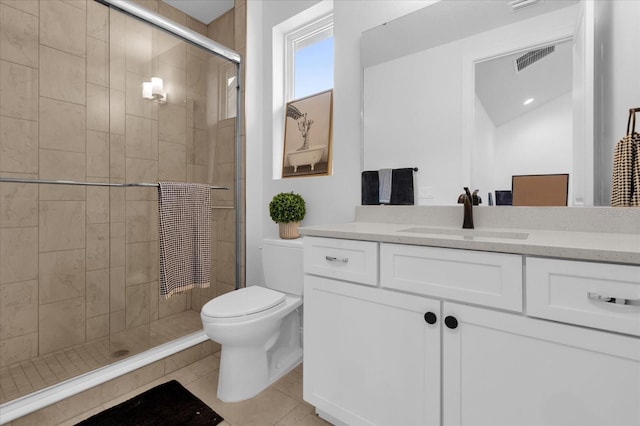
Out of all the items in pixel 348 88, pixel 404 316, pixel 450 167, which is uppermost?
pixel 348 88

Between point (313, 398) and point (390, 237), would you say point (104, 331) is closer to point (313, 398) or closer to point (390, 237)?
point (313, 398)

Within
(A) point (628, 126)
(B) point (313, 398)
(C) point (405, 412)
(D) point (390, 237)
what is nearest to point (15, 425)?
(B) point (313, 398)

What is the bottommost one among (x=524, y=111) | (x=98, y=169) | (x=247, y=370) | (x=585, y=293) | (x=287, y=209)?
(x=247, y=370)

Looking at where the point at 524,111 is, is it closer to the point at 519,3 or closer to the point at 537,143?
the point at 537,143

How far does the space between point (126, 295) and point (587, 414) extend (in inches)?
92.2

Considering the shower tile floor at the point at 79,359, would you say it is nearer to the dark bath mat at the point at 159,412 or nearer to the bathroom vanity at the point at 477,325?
the dark bath mat at the point at 159,412

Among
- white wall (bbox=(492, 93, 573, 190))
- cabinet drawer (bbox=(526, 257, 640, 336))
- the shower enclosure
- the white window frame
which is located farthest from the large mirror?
the shower enclosure

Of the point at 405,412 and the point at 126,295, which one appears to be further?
the point at 126,295

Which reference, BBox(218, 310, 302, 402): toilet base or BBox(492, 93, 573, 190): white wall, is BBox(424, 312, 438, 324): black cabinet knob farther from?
BBox(218, 310, 302, 402): toilet base

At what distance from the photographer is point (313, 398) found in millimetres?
1297

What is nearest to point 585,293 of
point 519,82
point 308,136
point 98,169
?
point 519,82

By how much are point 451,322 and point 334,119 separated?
138 cm

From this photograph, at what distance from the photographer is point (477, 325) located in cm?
90

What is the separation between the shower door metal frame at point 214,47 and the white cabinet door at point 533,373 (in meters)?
1.61
